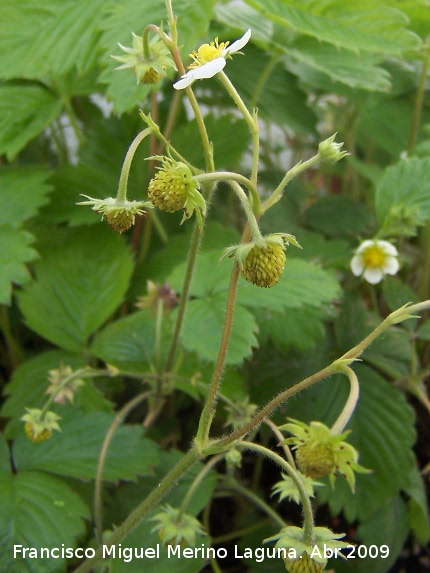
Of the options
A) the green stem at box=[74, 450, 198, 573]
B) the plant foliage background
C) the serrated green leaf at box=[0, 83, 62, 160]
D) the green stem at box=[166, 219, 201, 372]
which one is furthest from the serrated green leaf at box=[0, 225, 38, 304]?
the green stem at box=[74, 450, 198, 573]

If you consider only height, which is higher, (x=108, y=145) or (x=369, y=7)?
(x=369, y=7)

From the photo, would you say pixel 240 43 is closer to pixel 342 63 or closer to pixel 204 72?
pixel 204 72

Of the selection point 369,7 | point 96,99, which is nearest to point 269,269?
point 369,7

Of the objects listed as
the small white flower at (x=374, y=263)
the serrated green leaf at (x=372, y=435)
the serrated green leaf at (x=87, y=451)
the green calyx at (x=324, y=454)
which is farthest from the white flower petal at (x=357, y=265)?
the green calyx at (x=324, y=454)

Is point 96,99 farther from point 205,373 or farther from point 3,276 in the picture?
point 205,373

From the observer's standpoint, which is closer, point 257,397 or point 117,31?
point 117,31
